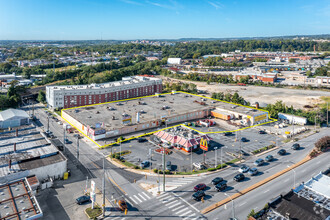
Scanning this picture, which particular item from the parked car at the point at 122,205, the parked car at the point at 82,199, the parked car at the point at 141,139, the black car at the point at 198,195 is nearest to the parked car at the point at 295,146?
the black car at the point at 198,195

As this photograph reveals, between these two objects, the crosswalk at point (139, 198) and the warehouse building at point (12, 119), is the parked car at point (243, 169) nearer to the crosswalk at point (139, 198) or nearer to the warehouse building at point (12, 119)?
the crosswalk at point (139, 198)

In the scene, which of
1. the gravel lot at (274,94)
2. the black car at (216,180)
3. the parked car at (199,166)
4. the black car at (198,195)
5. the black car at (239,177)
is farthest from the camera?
the gravel lot at (274,94)

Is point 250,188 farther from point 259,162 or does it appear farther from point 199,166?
point 199,166

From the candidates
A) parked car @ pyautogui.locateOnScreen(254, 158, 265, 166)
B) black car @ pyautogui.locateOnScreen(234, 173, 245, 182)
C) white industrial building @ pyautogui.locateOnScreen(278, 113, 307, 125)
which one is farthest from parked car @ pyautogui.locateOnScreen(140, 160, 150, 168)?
white industrial building @ pyautogui.locateOnScreen(278, 113, 307, 125)

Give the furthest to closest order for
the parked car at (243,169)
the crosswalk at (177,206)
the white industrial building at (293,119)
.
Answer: the white industrial building at (293,119)
the parked car at (243,169)
the crosswalk at (177,206)

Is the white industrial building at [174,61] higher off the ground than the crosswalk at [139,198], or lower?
higher

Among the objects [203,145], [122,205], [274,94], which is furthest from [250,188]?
[274,94]

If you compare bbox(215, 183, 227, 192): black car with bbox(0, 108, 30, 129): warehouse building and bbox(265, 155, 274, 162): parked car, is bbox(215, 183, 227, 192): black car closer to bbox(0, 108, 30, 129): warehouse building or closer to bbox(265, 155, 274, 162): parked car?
bbox(265, 155, 274, 162): parked car
